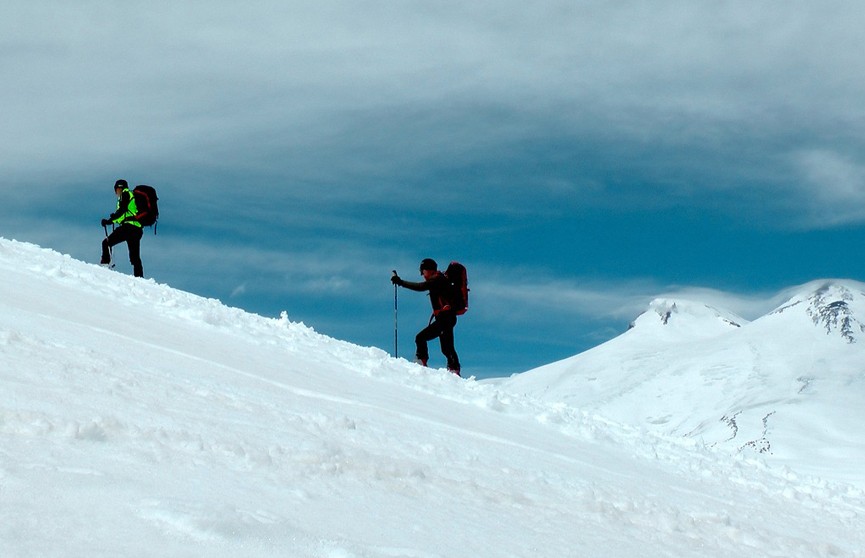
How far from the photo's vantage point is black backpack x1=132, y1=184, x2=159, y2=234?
18.2 meters

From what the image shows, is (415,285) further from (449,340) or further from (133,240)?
(133,240)

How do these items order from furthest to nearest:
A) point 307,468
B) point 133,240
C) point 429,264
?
point 133,240
point 429,264
point 307,468

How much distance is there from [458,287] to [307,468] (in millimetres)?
10009

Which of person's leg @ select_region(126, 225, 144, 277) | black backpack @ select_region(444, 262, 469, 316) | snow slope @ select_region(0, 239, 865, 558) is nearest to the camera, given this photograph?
snow slope @ select_region(0, 239, 865, 558)

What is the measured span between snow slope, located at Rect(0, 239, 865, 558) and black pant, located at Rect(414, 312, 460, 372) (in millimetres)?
3491

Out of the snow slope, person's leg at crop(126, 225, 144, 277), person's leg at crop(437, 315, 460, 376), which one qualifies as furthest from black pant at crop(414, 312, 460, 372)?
person's leg at crop(126, 225, 144, 277)

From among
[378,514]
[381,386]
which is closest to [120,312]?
[381,386]

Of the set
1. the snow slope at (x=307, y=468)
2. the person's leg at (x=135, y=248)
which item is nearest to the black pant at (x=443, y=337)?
the snow slope at (x=307, y=468)

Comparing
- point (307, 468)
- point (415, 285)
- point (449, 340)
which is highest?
point (415, 285)

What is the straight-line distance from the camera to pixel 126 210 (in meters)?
18.2

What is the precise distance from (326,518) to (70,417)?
167cm

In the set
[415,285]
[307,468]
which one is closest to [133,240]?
[415,285]

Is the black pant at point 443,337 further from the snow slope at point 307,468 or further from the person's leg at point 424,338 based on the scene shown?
the snow slope at point 307,468

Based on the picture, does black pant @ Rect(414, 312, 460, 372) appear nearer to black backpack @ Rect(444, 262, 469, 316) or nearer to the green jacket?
black backpack @ Rect(444, 262, 469, 316)
